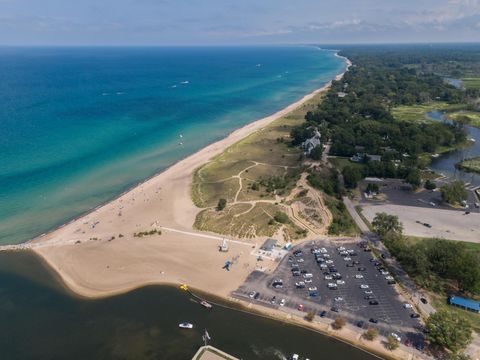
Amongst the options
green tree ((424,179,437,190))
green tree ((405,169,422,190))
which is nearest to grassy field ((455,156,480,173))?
green tree ((424,179,437,190))

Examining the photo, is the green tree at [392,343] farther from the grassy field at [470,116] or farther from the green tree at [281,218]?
the grassy field at [470,116]

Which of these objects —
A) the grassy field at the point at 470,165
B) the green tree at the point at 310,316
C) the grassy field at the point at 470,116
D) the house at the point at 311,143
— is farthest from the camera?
the grassy field at the point at 470,116

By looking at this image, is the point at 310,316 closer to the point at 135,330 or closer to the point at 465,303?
the point at 465,303

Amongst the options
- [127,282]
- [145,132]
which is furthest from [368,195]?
[145,132]

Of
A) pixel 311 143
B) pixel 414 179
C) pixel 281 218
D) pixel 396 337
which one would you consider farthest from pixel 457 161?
pixel 396 337

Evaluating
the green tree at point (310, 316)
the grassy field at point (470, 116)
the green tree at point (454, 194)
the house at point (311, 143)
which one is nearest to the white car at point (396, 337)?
the green tree at point (310, 316)

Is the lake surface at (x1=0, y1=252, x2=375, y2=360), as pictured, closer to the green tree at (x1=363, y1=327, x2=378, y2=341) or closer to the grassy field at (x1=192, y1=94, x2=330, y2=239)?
the green tree at (x1=363, y1=327, x2=378, y2=341)
